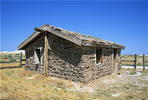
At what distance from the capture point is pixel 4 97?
483 cm

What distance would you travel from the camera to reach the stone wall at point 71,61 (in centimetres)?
704

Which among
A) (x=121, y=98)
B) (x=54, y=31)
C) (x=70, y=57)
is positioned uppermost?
(x=54, y=31)

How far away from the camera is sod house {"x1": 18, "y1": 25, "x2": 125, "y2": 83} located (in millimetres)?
7032

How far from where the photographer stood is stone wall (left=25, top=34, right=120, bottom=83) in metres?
7.04

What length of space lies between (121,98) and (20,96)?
399 centimetres

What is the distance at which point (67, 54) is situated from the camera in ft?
25.2

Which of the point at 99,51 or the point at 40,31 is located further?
the point at 99,51

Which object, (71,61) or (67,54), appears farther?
(67,54)

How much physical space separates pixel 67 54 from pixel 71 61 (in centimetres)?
53

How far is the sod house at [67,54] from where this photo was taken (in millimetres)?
7032

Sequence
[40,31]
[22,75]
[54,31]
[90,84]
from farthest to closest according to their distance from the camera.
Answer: [22,75] → [40,31] → [54,31] → [90,84]

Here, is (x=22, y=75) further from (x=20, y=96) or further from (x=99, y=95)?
(x=99, y=95)

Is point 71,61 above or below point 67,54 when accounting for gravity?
below

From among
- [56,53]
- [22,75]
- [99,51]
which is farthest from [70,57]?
[22,75]
